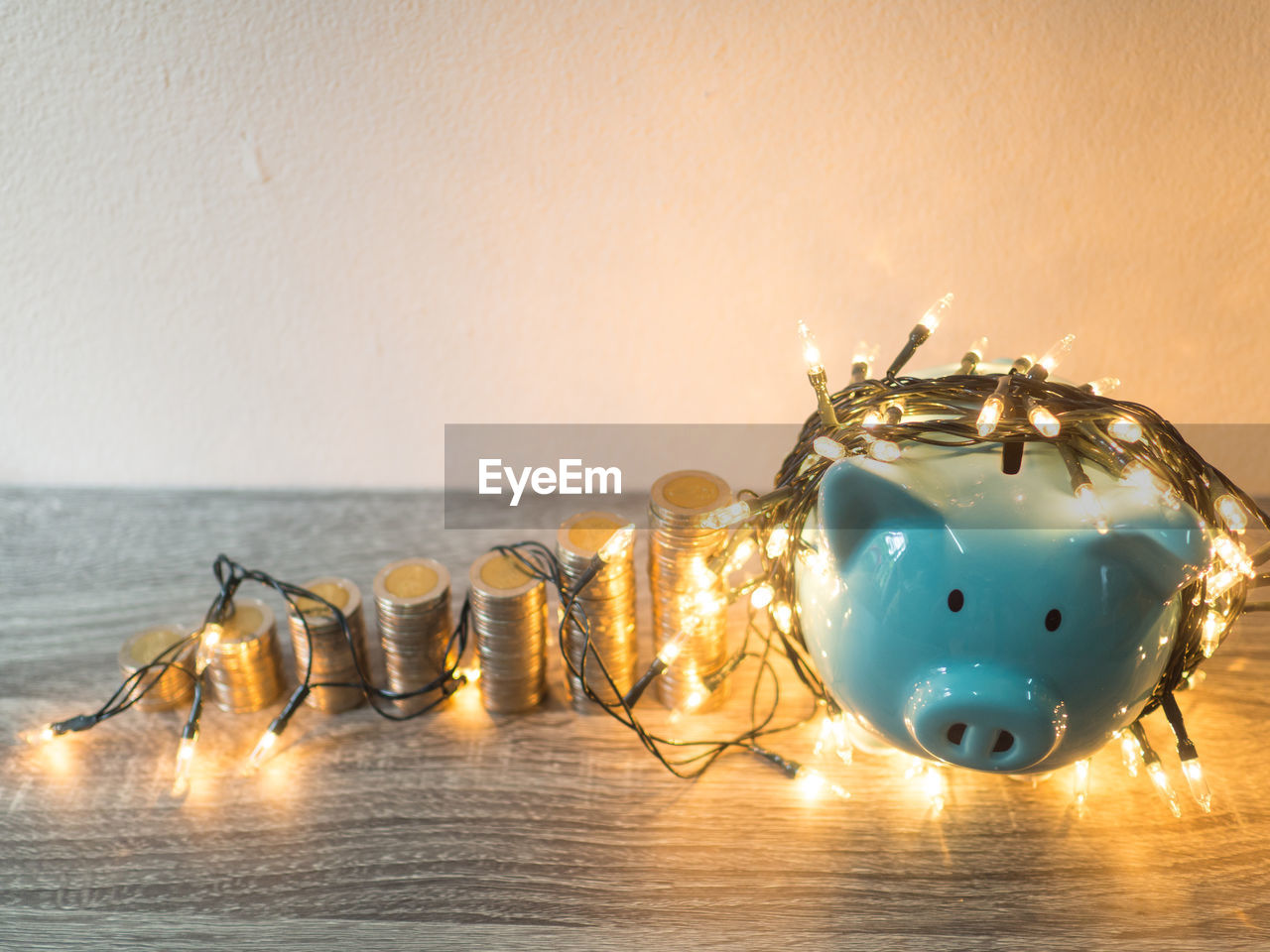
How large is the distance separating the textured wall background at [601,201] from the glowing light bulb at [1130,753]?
1.39ft

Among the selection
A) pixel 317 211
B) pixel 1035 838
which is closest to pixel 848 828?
pixel 1035 838

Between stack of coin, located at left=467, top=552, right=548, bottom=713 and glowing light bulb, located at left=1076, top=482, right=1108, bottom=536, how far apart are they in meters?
0.43

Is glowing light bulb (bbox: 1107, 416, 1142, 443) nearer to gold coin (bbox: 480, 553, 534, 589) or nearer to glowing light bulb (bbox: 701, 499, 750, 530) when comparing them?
glowing light bulb (bbox: 701, 499, 750, 530)

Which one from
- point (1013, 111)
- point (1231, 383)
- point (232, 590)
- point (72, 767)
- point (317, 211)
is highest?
point (1013, 111)

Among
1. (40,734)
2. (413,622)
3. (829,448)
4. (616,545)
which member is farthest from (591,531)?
(40,734)

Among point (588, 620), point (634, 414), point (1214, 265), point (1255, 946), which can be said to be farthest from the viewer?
point (634, 414)

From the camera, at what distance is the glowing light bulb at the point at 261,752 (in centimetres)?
86

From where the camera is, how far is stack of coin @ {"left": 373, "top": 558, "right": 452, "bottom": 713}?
865 mm

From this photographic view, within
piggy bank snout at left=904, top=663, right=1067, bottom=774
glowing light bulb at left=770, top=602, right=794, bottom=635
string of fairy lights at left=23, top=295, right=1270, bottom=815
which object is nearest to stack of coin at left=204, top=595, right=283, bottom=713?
string of fairy lights at left=23, top=295, right=1270, bottom=815

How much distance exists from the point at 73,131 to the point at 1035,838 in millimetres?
1063

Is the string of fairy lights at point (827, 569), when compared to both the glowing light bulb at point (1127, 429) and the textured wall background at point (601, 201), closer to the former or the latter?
the glowing light bulb at point (1127, 429)

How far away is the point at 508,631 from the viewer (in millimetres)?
866

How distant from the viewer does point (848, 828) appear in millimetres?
802

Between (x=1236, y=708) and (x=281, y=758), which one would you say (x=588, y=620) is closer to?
(x=281, y=758)
